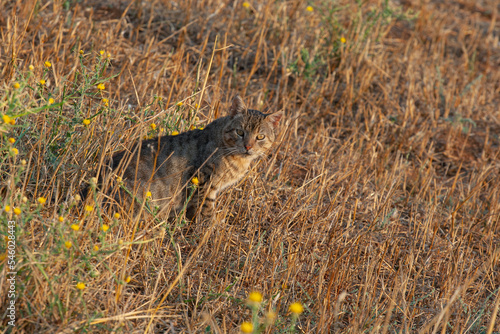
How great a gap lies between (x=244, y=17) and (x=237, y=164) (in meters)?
3.73

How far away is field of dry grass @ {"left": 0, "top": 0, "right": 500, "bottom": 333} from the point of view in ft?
10.3

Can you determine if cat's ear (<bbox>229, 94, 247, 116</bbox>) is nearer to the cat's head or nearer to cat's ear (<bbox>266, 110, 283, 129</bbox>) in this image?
the cat's head

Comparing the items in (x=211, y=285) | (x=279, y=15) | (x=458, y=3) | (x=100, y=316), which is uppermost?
(x=458, y=3)

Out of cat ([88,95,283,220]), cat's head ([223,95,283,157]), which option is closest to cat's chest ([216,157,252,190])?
cat ([88,95,283,220])

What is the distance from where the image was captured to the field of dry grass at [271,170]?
3.13 meters

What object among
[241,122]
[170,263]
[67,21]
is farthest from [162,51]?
[170,263]

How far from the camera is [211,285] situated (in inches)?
148

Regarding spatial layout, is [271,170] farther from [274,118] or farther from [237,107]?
[237,107]

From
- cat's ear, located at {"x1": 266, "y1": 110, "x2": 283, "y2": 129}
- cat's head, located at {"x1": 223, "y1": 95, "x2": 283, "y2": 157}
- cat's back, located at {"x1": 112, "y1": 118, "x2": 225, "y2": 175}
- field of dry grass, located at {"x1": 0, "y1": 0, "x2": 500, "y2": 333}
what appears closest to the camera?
field of dry grass, located at {"x1": 0, "y1": 0, "x2": 500, "y2": 333}

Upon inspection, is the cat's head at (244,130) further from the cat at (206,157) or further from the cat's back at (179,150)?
the cat's back at (179,150)

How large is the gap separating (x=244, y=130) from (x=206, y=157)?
17.3 inches

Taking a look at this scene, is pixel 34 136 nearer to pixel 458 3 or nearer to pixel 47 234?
pixel 47 234

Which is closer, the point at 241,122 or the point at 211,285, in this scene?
the point at 211,285

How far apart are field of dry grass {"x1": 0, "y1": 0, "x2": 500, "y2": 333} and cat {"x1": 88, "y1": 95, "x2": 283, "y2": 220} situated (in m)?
A: 0.20
